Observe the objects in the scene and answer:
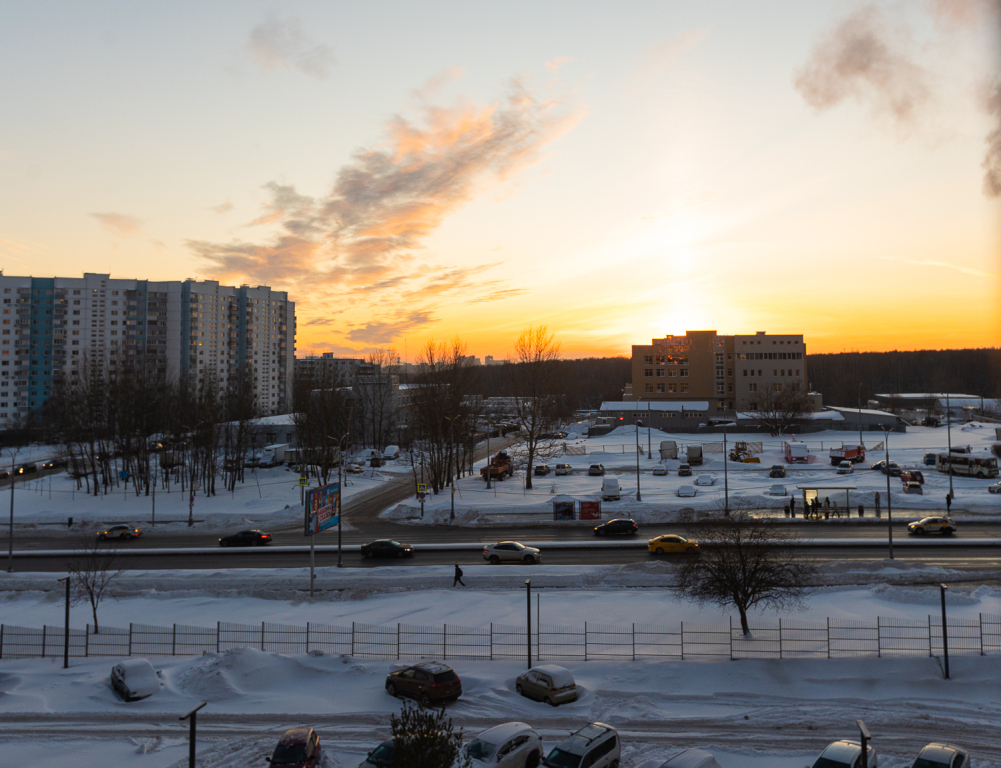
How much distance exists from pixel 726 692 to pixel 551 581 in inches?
451

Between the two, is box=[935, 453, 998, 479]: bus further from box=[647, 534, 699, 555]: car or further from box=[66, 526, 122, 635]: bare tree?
box=[66, 526, 122, 635]: bare tree

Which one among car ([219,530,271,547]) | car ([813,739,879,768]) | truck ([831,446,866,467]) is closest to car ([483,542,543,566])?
car ([219,530,271,547])

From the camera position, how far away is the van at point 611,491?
162 feet

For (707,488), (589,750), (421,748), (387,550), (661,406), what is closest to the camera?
(421,748)

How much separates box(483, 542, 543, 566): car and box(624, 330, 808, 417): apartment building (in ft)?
284

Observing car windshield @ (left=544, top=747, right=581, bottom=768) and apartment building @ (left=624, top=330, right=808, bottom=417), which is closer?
car windshield @ (left=544, top=747, right=581, bottom=768)

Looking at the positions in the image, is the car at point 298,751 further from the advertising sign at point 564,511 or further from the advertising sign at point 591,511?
the advertising sign at point 591,511

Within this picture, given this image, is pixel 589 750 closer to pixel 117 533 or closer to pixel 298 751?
pixel 298 751

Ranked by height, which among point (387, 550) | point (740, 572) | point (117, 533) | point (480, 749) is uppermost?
point (740, 572)

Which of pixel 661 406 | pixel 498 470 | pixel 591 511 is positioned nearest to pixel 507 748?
pixel 591 511

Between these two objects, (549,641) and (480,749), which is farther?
(549,641)

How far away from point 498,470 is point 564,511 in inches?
746

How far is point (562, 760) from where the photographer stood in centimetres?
1323

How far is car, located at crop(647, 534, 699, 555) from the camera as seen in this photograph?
3366 cm
